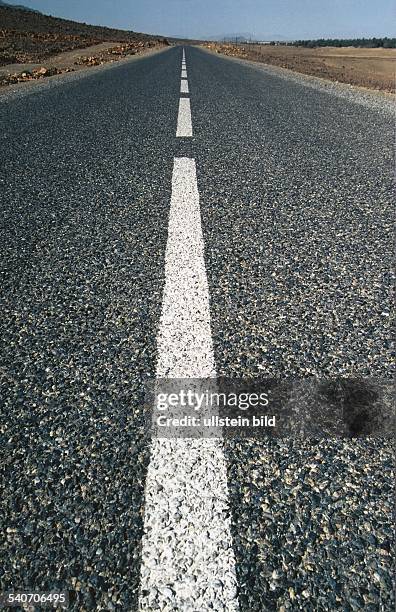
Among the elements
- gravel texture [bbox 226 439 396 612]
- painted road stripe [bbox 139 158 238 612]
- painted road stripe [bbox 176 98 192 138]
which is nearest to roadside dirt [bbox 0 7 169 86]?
painted road stripe [bbox 176 98 192 138]

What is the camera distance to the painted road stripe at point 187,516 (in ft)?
2.63

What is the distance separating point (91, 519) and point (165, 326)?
733mm

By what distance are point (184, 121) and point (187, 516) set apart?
5182 mm

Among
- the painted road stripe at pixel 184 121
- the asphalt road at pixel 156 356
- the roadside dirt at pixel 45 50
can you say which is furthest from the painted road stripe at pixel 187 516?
the roadside dirt at pixel 45 50

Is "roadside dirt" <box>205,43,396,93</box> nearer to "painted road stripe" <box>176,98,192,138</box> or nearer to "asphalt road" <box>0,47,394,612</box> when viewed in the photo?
"painted road stripe" <box>176,98,192,138</box>

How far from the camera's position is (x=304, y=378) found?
131cm

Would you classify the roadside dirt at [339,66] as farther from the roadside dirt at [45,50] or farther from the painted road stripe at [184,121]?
the roadside dirt at [45,50]

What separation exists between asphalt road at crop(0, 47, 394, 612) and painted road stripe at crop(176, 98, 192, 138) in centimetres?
114

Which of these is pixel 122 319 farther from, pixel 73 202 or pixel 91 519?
pixel 73 202

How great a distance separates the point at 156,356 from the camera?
4.56 ft

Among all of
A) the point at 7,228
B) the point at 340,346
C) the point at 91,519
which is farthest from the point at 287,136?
the point at 91,519

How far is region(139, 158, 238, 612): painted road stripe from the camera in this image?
0.80 m

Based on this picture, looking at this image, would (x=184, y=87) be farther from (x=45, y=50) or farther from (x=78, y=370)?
(x=45, y=50)

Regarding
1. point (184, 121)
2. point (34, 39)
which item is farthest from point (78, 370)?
point (34, 39)
